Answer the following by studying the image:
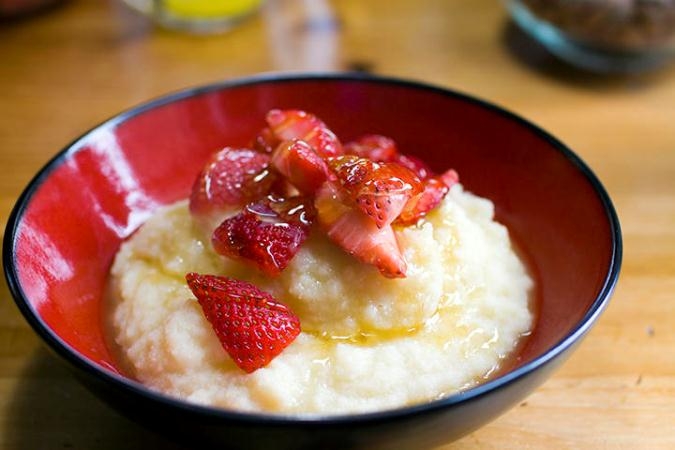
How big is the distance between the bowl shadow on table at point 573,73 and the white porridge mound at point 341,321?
1341 mm

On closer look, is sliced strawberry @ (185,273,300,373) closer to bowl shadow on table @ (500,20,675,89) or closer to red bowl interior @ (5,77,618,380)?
red bowl interior @ (5,77,618,380)

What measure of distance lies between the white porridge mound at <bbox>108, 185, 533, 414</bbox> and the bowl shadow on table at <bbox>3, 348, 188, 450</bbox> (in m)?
0.11

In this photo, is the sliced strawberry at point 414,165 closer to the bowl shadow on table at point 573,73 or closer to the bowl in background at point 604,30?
the bowl in background at point 604,30

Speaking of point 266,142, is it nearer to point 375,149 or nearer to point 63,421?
point 375,149

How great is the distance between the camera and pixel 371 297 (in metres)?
1.44

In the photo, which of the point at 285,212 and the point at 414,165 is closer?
the point at 285,212

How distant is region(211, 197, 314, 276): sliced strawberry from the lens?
4.68 ft

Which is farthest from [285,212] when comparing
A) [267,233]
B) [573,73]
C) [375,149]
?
[573,73]

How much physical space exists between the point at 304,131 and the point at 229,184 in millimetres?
200

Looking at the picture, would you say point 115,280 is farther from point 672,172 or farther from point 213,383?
point 672,172

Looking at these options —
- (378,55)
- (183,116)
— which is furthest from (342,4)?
(183,116)

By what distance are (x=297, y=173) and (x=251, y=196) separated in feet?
0.44

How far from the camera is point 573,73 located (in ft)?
9.29

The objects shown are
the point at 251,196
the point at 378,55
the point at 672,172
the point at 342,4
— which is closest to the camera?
the point at 251,196
